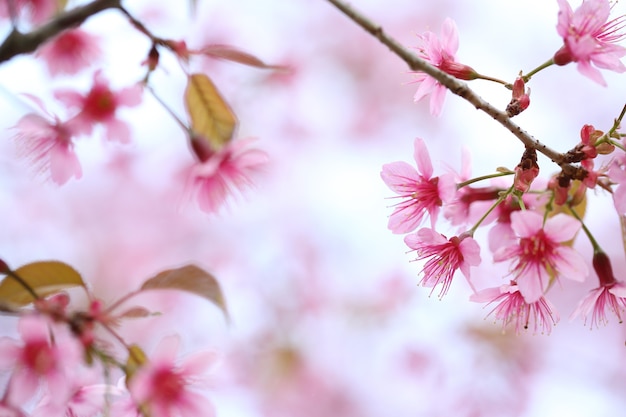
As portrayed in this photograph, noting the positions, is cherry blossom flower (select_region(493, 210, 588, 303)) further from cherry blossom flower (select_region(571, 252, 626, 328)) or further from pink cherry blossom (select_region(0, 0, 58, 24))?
pink cherry blossom (select_region(0, 0, 58, 24))

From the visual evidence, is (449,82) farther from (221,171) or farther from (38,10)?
(38,10)

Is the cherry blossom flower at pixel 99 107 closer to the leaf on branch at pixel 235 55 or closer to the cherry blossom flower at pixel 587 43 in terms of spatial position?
the leaf on branch at pixel 235 55

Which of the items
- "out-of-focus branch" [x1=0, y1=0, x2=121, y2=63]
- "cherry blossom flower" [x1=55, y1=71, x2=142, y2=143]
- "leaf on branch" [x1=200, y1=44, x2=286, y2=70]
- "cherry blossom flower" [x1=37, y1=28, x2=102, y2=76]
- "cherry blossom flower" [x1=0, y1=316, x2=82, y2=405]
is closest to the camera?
"cherry blossom flower" [x1=0, y1=316, x2=82, y2=405]

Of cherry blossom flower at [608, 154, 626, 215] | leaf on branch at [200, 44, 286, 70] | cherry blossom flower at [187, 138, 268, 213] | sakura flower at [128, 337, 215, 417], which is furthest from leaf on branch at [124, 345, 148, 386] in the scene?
cherry blossom flower at [608, 154, 626, 215]

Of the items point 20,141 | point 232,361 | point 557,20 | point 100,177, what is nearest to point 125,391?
point 20,141

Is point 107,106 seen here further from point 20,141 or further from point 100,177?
point 100,177

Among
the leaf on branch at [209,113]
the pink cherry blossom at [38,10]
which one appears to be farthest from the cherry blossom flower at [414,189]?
the pink cherry blossom at [38,10]
